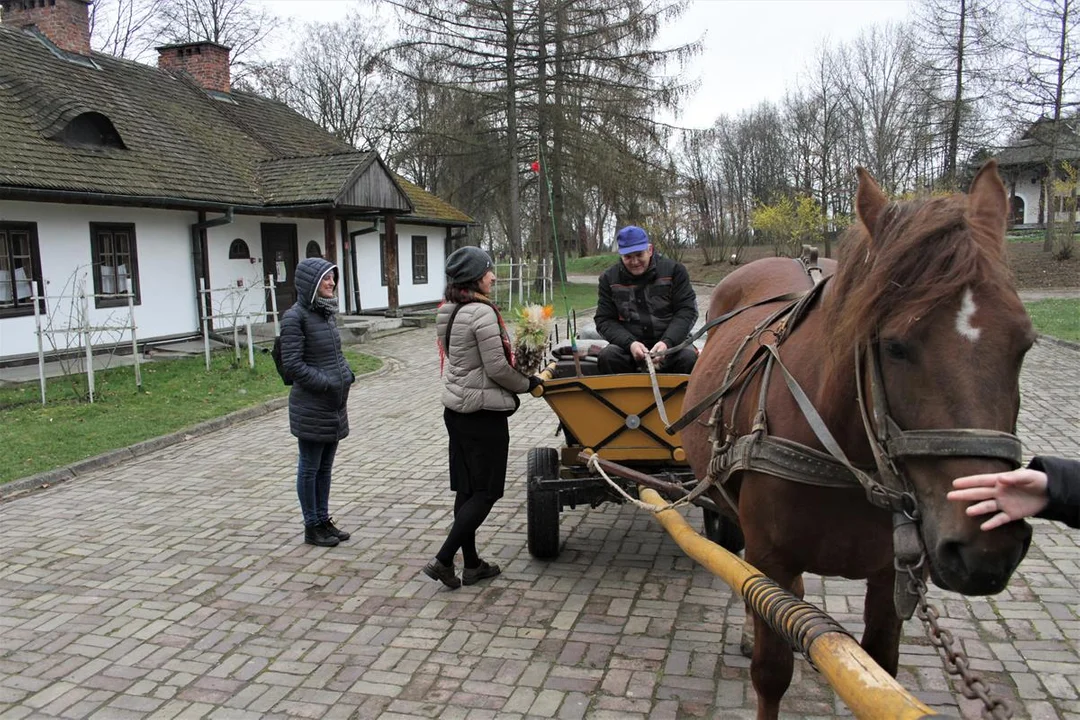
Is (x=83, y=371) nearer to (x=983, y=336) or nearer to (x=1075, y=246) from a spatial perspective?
(x=983, y=336)

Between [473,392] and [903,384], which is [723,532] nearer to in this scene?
[473,392]

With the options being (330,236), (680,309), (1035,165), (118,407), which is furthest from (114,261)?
(1035,165)

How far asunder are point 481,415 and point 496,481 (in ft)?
1.37

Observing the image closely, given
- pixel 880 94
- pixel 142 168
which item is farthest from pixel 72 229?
pixel 880 94

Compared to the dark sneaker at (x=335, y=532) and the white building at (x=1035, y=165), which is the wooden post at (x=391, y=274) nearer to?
the white building at (x=1035, y=165)

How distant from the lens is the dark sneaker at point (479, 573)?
4.58m

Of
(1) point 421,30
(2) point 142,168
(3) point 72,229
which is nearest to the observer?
(3) point 72,229

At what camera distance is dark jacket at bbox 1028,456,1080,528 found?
1.56m

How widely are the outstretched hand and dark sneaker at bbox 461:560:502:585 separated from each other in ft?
11.2

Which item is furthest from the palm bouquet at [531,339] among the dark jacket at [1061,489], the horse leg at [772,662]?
the dark jacket at [1061,489]

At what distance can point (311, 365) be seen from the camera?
5324 mm

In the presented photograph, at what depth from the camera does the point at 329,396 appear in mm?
5344

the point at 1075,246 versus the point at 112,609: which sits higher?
the point at 1075,246

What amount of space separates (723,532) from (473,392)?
5.88ft
